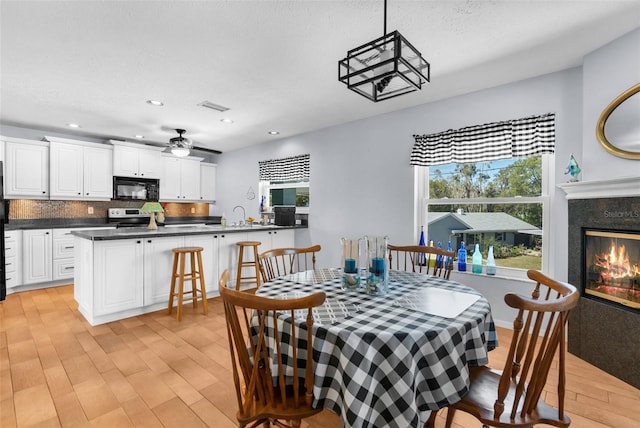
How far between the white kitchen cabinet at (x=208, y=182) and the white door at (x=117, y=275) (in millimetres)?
3238

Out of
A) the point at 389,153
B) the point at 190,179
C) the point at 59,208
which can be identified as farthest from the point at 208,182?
the point at 389,153

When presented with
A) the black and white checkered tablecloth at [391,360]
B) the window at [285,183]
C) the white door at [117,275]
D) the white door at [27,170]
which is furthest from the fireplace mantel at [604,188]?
the white door at [27,170]

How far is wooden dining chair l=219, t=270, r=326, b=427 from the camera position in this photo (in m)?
1.06

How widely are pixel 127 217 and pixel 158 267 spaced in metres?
2.75

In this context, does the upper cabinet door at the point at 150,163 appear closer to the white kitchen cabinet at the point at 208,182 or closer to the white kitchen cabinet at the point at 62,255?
the white kitchen cabinet at the point at 208,182

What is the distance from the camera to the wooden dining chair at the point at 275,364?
106 centimetres

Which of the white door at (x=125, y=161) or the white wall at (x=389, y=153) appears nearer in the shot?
the white wall at (x=389, y=153)

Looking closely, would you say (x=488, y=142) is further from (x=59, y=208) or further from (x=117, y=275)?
(x=59, y=208)

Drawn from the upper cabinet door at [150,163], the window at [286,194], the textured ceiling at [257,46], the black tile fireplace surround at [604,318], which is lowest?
the black tile fireplace surround at [604,318]

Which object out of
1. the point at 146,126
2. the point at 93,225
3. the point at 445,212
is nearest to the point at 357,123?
the point at 445,212

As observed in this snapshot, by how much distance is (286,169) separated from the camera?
5.15 meters

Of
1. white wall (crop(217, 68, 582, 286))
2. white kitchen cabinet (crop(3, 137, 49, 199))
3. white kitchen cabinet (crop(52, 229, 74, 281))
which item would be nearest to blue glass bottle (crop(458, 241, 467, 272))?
white wall (crop(217, 68, 582, 286))

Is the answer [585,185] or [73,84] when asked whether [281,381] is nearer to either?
[585,185]

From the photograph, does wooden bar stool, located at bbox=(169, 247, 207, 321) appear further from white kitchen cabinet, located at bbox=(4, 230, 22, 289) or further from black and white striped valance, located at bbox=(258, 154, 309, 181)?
white kitchen cabinet, located at bbox=(4, 230, 22, 289)
